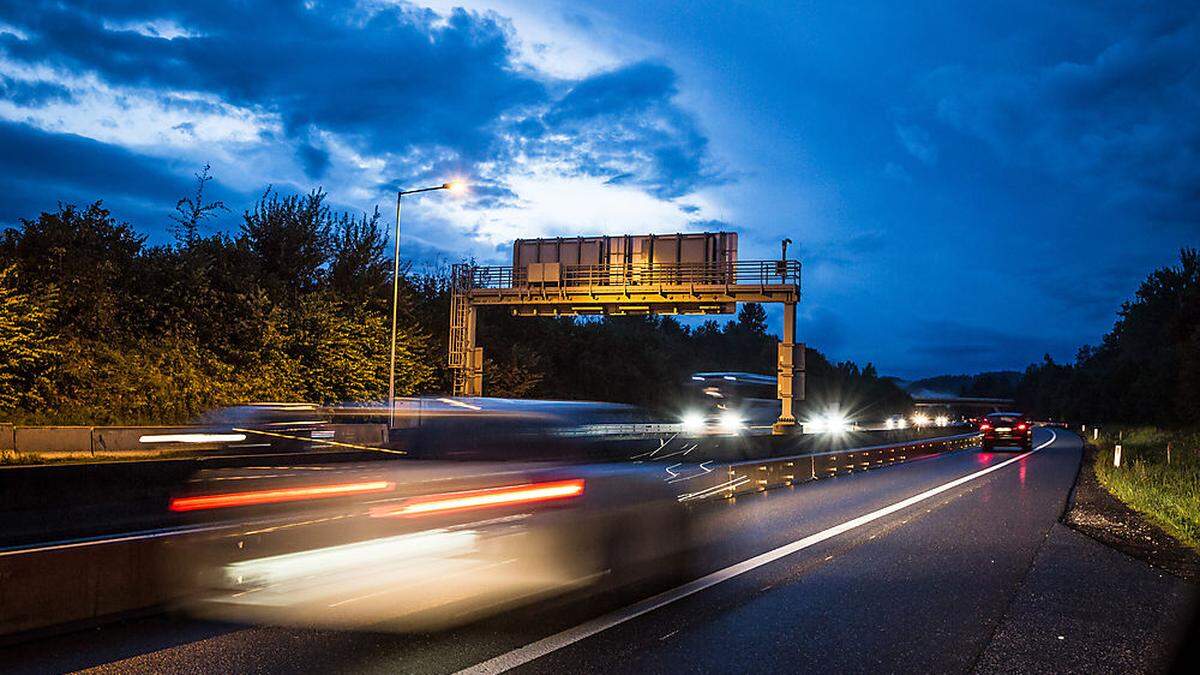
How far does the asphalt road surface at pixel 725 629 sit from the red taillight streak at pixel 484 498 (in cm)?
88

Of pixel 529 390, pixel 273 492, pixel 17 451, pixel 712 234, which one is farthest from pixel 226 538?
pixel 529 390

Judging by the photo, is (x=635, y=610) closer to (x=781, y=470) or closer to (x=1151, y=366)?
(x=781, y=470)

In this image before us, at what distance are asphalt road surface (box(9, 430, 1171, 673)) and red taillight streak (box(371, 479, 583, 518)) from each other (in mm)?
884

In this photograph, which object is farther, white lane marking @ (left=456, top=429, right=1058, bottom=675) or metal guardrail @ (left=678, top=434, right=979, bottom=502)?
metal guardrail @ (left=678, top=434, right=979, bottom=502)

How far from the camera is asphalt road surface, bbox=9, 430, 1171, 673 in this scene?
20.7ft

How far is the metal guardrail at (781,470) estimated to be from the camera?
1534 cm

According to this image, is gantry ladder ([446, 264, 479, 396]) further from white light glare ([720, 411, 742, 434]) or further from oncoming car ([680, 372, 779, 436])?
white light glare ([720, 411, 742, 434])

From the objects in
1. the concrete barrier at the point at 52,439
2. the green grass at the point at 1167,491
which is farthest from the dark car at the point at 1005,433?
the concrete barrier at the point at 52,439

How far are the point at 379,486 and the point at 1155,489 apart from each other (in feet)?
55.0

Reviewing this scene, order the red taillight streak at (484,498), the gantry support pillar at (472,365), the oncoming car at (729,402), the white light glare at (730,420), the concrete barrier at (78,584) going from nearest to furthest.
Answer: the concrete barrier at (78,584)
the red taillight streak at (484,498)
the gantry support pillar at (472,365)
the white light glare at (730,420)
the oncoming car at (729,402)

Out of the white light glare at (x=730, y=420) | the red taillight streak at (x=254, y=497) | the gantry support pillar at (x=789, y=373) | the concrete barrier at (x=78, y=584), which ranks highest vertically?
the gantry support pillar at (x=789, y=373)

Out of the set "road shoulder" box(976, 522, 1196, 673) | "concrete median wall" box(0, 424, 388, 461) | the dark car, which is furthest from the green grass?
"concrete median wall" box(0, 424, 388, 461)

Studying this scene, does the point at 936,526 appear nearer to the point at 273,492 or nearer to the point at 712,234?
the point at 273,492

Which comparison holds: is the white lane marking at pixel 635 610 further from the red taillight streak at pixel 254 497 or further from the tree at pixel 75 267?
the tree at pixel 75 267
